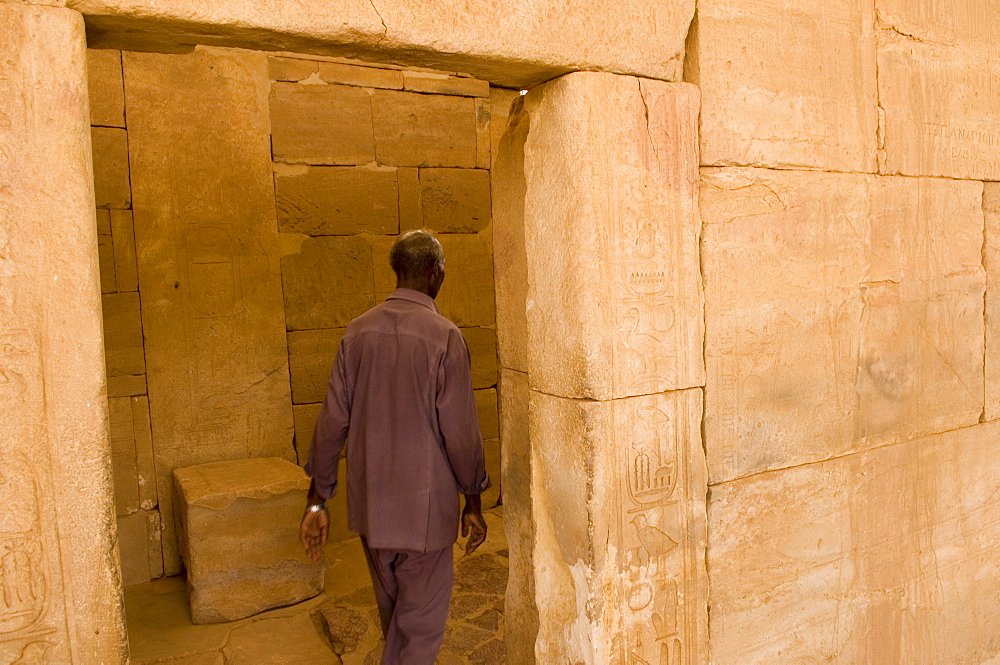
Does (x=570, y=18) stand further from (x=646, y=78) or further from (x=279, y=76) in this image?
(x=279, y=76)

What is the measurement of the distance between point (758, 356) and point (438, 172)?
3.57 m

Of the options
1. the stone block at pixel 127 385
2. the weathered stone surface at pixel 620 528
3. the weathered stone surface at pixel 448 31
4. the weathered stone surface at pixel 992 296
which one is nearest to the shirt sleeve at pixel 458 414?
the weathered stone surface at pixel 620 528

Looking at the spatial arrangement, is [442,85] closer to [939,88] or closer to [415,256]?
[415,256]

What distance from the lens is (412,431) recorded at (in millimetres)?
2574

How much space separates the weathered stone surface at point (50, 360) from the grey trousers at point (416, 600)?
1130 millimetres

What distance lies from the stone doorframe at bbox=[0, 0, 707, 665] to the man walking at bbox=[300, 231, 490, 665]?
0.86ft

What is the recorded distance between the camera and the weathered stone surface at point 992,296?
3.11m

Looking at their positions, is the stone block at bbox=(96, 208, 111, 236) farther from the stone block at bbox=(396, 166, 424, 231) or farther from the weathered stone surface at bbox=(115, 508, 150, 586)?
the stone block at bbox=(396, 166, 424, 231)

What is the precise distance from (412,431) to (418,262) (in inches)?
25.5

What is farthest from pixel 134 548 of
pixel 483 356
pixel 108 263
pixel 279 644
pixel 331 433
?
pixel 483 356

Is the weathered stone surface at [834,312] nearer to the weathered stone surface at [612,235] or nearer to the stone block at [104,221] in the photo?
the weathered stone surface at [612,235]

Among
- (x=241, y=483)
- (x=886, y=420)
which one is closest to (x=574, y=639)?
(x=886, y=420)

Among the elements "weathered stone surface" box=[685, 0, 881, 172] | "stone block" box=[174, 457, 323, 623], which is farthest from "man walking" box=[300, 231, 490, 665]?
"stone block" box=[174, 457, 323, 623]

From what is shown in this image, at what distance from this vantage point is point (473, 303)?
222 inches
